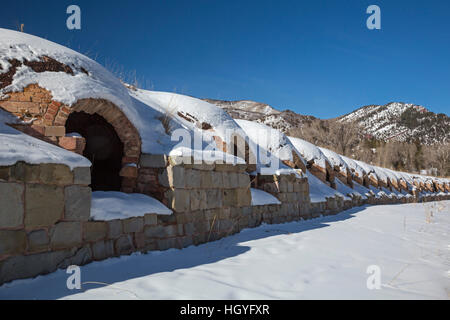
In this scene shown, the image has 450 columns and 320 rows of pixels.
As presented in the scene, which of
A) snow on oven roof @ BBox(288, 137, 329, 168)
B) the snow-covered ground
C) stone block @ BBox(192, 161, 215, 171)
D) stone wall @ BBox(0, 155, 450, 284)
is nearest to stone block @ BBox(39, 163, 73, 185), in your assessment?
stone wall @ BBox(0, 155, 450, 284)

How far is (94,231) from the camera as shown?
328 centimetres

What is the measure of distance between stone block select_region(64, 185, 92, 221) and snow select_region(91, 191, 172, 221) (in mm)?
123

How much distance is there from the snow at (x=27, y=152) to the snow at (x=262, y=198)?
11.6 feet

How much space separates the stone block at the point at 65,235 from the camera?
2.91 meters

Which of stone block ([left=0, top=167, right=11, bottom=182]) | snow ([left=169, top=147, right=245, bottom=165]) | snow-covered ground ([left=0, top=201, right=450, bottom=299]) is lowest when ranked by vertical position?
snow-covered ground ([left=0, top=201, right=450, bottom=299])

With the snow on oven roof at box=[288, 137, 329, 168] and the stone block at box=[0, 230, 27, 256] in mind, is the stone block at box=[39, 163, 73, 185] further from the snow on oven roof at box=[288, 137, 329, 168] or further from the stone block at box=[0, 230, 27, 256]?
the snow on oven roof at box=[288, 137, 329, 168]

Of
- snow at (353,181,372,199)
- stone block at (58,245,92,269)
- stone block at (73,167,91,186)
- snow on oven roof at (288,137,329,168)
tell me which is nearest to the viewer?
stone block at (58,245,92,269)

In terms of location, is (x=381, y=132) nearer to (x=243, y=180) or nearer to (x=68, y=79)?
(x=243, y=180)

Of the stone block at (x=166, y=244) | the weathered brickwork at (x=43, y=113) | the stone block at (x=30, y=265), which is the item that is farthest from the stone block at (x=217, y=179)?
the stone block at (x=30, y=265)

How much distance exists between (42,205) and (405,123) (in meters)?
67.9

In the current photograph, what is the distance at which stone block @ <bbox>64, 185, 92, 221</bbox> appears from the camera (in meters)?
3.04

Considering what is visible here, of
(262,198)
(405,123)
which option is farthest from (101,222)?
(405,123)
